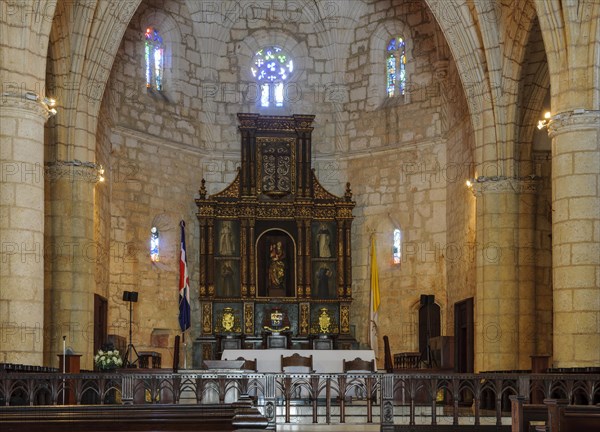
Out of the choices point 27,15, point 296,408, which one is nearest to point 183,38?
point 27,15

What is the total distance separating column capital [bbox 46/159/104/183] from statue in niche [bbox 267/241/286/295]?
21.9 ft

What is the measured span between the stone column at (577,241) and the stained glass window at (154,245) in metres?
11.5

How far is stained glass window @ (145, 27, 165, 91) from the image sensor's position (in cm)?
2775

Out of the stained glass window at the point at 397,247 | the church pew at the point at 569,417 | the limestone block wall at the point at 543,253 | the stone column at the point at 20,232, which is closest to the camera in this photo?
the church pew at the point at 569,417

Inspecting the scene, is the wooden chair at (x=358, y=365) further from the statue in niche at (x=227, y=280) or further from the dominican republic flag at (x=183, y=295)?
the statue in niche at (x=227, y=280)

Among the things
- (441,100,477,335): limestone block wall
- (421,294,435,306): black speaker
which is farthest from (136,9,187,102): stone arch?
(421,294,435,306): black speaker

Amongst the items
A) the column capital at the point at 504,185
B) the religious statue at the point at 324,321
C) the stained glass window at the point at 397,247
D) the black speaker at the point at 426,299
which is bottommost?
the religious statue at the point at 324,321

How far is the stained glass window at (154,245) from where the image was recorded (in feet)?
89.1

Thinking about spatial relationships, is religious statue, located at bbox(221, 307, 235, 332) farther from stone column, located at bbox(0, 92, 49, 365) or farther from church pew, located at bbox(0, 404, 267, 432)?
church pew, located at bbox(0, 404, 267, 432)

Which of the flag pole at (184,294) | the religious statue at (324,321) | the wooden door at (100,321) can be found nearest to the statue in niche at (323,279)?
the religious statue at (324,321)

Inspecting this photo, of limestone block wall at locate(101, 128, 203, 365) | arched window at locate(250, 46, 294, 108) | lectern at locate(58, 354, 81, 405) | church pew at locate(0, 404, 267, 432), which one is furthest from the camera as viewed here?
arched window at locate(250, 46, 294, 108)

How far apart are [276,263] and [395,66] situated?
6.02 m

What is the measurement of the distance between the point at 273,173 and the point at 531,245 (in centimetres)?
752

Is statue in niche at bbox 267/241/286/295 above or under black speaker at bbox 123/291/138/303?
above
